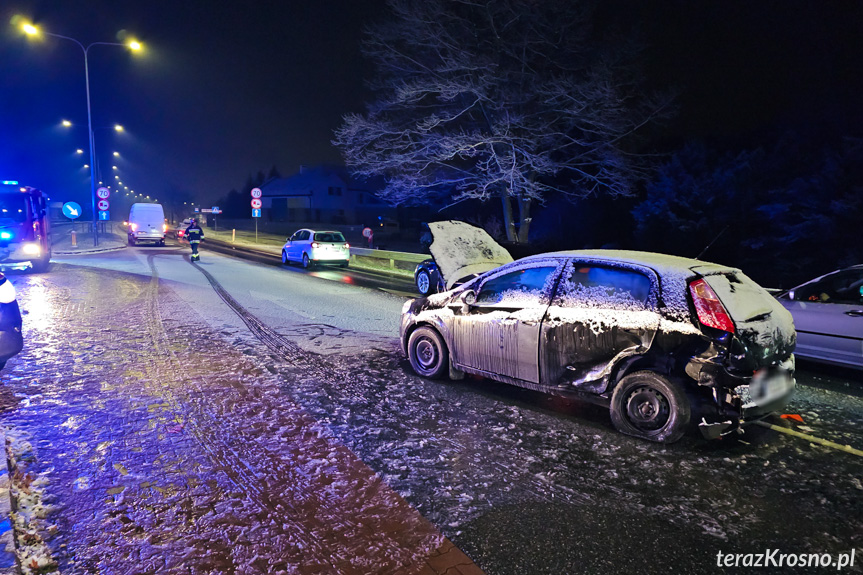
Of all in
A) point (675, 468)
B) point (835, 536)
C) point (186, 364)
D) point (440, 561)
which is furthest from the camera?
point (186, 364)

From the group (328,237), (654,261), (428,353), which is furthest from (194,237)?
(654,261)

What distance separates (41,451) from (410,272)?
16457 mm

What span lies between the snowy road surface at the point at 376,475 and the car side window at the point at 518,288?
3.49 ft

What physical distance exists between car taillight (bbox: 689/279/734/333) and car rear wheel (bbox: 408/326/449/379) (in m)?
2.81

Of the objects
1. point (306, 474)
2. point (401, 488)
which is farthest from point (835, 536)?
point (306, 474)

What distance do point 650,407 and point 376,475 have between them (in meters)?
2.40

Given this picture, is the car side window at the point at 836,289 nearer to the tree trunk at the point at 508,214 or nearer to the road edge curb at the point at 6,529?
the road edge curb at the point at 6,529

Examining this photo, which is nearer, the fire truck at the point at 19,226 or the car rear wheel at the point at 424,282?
the car rear wheel at the point at 424,282

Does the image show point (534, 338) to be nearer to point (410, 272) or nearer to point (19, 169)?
point (410, 272)

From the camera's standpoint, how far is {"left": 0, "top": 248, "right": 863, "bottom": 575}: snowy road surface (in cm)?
324

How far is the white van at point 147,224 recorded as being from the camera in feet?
110

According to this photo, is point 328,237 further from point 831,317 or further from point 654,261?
point 654,261

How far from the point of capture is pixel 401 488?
3957 millimetres

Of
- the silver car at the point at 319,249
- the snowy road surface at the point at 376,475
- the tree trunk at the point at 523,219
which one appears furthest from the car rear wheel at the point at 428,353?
the tree trunk at the point at 523,219
